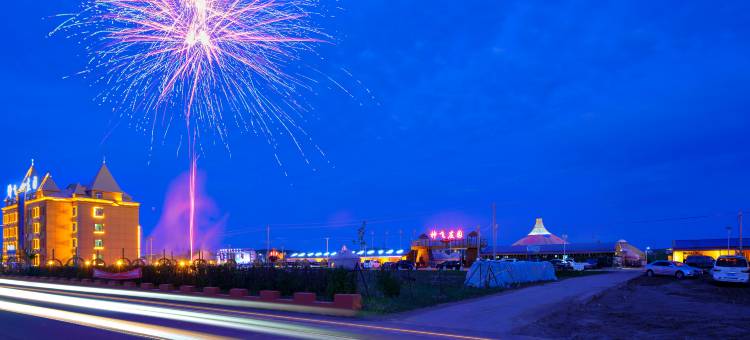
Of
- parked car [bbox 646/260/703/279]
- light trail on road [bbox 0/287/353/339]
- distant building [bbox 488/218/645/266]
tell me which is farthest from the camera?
distant building [bbox 488/218/645/266]

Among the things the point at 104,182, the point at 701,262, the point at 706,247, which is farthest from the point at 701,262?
the point at 104,182

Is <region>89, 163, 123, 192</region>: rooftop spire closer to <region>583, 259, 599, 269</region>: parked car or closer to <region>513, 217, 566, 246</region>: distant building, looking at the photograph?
<region>513, 217, 566, 246</region>: distant building

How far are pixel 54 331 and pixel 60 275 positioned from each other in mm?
40165

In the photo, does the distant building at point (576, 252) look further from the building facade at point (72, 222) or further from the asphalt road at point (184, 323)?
the asphalt road at point (184, 323)

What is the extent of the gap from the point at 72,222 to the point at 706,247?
279 feet

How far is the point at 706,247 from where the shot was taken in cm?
7500

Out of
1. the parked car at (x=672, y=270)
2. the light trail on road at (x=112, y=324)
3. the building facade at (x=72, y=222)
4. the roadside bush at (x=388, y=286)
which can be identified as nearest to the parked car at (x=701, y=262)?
the parked car at (x=672, y=270)

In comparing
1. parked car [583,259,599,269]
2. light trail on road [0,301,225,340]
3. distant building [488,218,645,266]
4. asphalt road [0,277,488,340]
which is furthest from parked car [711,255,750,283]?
distant building [488,218,645,266]

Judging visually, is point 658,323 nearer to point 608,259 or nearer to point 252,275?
point 252,275

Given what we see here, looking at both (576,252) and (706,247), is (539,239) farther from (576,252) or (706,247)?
(706,247)

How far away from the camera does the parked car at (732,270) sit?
3322 cm

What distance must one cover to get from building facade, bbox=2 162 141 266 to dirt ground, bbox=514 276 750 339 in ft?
246

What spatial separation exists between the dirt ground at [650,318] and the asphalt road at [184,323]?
3732 millimetres

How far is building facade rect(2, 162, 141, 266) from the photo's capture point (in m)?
84.7
